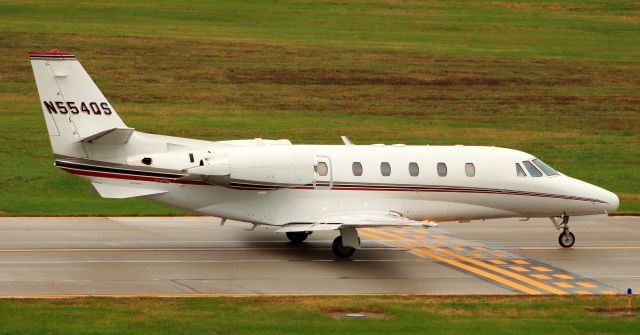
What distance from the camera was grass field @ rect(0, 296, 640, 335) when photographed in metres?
27.2

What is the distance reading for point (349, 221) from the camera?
35.4 m

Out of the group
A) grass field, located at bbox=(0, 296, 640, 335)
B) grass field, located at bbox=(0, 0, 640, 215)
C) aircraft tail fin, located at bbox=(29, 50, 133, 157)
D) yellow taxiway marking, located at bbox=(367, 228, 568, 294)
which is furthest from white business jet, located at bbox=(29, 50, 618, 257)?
grass field, located at bbox=(0, 0, 640, 215)

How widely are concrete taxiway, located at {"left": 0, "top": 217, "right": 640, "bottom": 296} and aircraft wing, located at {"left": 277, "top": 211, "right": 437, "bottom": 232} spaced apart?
3.13 ft

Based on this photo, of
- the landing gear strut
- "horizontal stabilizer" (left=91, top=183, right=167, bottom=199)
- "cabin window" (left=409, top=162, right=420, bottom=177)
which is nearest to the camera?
"horizontal stabilizer" (left=91, top=183, right=167, bottom=199)

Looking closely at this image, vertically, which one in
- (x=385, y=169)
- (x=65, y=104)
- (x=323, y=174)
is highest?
(x=65, y=104)

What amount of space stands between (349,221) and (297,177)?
1903 mm

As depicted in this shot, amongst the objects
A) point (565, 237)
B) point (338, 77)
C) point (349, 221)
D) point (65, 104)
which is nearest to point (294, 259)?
point (349, 221)

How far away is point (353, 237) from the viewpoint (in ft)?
117

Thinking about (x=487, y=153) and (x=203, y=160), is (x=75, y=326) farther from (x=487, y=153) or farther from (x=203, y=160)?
(x=487, y=153)

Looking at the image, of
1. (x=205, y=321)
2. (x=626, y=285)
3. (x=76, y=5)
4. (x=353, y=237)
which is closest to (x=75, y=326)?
(x=205, y=321)

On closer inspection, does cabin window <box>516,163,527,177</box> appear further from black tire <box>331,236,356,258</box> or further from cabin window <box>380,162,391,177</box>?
black tire <box>331,236,356,258</box>

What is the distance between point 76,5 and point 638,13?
39750 millimetres

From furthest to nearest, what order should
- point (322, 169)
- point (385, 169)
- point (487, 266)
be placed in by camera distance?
1. point (385, 169)
2. point (322, 169)
3. point (487, 266)

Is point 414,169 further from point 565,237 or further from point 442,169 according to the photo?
point 565,237
